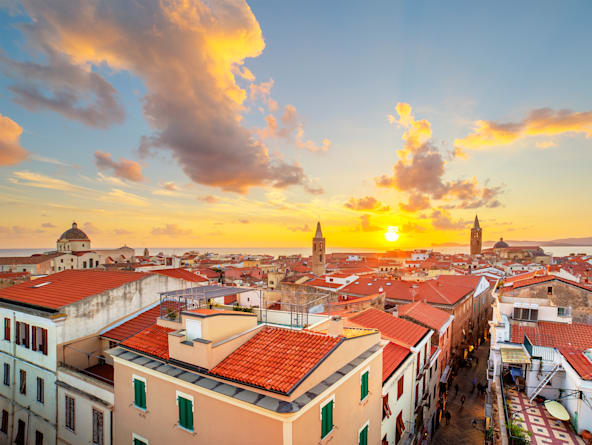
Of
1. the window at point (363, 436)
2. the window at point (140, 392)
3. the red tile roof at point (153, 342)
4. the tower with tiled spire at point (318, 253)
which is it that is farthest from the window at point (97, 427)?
the tower with tiled spire at point (318, 253)

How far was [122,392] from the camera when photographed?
12.3 meters

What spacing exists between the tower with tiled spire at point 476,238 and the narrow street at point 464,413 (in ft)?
360

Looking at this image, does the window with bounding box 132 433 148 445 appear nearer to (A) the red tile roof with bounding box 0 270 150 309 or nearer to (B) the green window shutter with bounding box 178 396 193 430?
(B) the green window shutter with bounding box 178 396 193 430

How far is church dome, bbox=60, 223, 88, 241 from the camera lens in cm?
8619

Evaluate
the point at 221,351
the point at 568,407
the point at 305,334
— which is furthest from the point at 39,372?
the point at 568,407

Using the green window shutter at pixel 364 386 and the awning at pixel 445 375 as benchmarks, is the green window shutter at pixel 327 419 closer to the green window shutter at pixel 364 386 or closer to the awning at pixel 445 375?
the green window shutter at pixel 364 386

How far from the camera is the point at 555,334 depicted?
19516mm

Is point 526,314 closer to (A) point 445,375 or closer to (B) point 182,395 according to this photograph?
(A) point 445,375

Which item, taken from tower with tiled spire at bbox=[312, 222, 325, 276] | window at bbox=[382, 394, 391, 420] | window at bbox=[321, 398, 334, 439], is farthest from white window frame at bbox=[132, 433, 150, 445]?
tower with tiled spire at bbox=[312, 222, 325, 276]

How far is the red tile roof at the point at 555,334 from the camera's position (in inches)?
727

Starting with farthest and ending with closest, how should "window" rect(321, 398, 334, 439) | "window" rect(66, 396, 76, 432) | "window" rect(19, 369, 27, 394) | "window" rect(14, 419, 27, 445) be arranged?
"window" rect(14, 419, 27, 445)
"window" rect(19, 369, 27, 394)
"window" rect(66, 396, 76, 432)
"window" rect(321, 398, 334, 439)

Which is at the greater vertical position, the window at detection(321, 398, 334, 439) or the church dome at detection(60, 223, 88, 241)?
the church dome at detection(60, 223, 88, 241)

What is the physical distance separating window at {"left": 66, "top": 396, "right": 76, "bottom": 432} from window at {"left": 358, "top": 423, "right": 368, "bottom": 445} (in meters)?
13.8

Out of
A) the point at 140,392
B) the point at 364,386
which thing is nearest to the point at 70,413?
the point at 140,392
